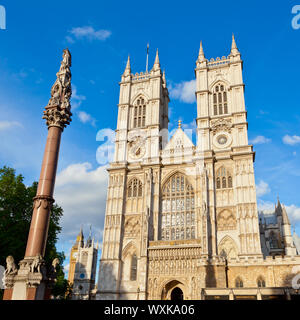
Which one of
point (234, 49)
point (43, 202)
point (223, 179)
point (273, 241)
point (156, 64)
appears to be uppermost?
point (234, 49)

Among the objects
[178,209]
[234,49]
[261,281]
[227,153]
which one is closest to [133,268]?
[178,209]

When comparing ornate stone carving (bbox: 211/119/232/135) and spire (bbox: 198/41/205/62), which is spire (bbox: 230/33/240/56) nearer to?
spire (bbox: 198/41/205/62)

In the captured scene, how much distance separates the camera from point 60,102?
17891mm

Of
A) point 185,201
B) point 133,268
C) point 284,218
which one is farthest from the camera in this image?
point 284,218

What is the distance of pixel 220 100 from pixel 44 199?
3146cm

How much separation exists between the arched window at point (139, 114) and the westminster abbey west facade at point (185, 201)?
0.45 feet

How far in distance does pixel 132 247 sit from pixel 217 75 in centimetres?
2418

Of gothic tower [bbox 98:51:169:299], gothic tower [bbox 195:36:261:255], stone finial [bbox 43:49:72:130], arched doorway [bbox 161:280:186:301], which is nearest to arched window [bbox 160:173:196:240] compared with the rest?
gothic tower [bbox 98:51:169:299]

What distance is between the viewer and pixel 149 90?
150ft

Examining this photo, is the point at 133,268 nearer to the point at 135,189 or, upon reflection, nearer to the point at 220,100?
the point at 135,189

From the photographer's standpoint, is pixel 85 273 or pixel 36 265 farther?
pixel 85 273

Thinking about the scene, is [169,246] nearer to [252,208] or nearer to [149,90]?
[252,208]

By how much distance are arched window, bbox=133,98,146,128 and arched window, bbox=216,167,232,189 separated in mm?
12270

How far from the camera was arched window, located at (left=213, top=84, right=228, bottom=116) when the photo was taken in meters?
41.6
